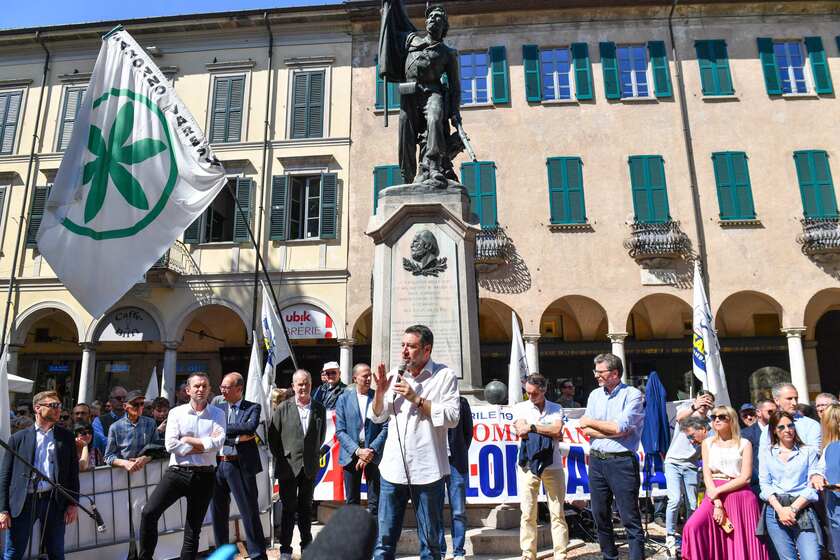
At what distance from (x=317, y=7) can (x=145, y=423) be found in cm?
1789

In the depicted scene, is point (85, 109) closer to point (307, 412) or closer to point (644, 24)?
point (307, 412)

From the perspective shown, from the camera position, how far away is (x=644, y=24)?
20.5 metres

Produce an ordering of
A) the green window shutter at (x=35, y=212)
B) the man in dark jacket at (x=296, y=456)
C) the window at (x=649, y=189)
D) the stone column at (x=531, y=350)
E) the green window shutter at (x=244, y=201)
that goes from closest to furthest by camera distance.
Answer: the man in dark jacket at (x=296, y=456) → the stone column at (x=531, y=350) → the window at (x=649, y=189) → the green window shutter at (x=244, y=201) → the green window shutter at (x=35, y=212)

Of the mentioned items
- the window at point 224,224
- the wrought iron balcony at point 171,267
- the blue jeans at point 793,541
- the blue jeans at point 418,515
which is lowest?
the blue jeans at point 793,541

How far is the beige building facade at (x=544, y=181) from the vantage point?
61.5 ft

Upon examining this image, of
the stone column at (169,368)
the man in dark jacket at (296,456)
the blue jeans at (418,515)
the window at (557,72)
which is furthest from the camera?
the window at (557,72)

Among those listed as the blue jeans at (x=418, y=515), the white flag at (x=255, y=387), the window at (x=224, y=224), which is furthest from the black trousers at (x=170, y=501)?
the window at (x=224, y=224)

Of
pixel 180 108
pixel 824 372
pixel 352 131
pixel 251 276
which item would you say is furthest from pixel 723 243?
pixel 180 108

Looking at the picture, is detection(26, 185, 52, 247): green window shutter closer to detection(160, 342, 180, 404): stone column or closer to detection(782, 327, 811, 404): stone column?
detection(160, 342, 180, 404): stone column

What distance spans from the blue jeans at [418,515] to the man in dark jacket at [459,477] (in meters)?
1.56

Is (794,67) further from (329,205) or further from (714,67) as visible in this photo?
(329,205)

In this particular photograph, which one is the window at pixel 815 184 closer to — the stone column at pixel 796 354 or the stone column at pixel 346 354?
the stone column at pixel 796 354

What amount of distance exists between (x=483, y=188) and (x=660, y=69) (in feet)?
22.3

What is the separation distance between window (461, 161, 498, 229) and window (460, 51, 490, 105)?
2343 mm
